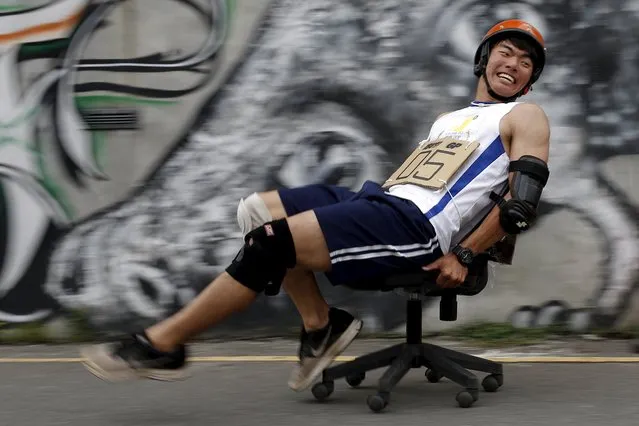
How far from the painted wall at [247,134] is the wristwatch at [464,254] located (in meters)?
1.72

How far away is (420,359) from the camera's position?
14.7ft

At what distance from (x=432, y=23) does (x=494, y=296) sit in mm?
1512

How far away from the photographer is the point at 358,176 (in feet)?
19.3

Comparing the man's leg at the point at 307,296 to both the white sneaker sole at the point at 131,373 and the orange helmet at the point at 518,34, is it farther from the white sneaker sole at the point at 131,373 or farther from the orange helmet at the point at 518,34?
the orange helmet at the point at 518,34

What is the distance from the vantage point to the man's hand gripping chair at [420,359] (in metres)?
4.24

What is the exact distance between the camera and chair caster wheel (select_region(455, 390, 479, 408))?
4.24 metres

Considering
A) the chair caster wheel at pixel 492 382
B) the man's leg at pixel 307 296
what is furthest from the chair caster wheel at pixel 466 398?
the man's leg at pixel 307 296

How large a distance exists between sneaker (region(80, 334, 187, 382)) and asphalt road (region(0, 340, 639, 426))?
8.8 inches

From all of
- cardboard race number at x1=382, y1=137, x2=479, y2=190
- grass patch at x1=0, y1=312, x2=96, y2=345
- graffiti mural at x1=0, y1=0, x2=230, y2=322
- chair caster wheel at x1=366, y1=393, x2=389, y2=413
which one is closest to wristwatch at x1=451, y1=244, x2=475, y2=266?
cardboard race number at x1=382, y1=137, x2=479, y2=190

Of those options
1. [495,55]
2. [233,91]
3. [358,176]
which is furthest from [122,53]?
[495,55]

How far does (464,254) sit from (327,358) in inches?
28.4

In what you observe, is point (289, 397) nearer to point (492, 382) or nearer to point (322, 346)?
point (322, 346)

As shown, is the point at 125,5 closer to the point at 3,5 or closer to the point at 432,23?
the point at 3,5

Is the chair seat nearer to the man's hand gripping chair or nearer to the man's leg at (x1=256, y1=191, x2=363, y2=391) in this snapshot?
the man's hand gripping chair
